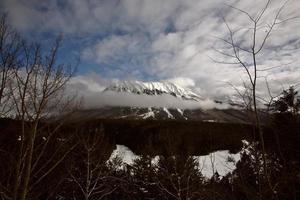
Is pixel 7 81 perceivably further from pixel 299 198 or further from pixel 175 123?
pixel 175 123

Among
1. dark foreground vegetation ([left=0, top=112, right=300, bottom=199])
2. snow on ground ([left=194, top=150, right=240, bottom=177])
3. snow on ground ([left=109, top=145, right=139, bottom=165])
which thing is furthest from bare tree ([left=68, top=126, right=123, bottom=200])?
snow on ground ([left=194, top=150, right=240, bottom=177])

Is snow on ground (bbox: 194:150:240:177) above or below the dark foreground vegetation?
below

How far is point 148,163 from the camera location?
24.1 metres

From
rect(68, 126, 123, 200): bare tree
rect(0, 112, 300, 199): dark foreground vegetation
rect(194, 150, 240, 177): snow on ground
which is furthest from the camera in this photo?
rect(194, 150, 240, 177): snow on ground

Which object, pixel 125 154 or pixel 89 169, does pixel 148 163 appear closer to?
pixel 89 169

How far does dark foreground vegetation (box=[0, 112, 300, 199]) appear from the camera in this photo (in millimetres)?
6357

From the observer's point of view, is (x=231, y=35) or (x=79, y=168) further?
(x=79, y=168)

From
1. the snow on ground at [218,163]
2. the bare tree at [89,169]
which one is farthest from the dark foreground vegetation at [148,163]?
the snow on ground at [218,163]

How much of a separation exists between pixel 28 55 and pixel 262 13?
4.43m

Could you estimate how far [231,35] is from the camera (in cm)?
407

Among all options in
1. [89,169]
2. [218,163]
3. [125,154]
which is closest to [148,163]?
[89,169]

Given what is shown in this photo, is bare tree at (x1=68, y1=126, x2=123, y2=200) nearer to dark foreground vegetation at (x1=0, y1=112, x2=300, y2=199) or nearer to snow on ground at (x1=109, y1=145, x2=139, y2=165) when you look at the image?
dark foreground vegetation at (x1=0, y1=112, x2=300, y2=199)

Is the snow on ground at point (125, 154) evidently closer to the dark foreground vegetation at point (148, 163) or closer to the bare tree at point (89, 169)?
the dark foreground vegetation at point (148, 163)

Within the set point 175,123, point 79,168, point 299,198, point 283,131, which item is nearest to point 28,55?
point 299,198
